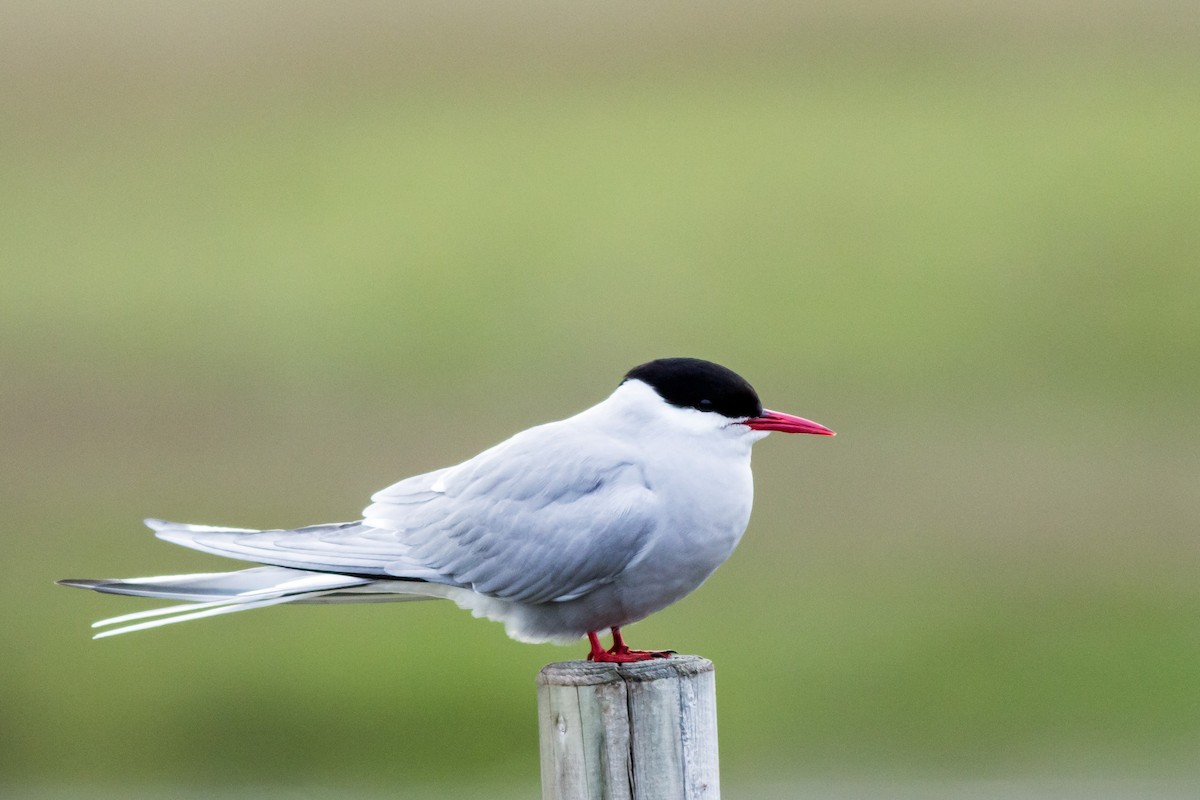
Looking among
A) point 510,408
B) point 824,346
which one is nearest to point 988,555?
point 824,346

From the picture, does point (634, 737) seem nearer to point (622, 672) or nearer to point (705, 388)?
point (622, 672)

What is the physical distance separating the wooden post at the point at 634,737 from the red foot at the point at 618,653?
199 mm

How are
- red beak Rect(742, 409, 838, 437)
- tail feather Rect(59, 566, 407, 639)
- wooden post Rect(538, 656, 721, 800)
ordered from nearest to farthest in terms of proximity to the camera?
wooden post Rect(538, 656, 721, 800), tail feather Rect(59, 566, 407, 639), red beak Rect(742, 409, 838, 437)

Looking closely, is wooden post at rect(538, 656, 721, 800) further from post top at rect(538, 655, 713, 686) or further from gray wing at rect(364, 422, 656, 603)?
gray wing at rect(364, 422, 656, 603)

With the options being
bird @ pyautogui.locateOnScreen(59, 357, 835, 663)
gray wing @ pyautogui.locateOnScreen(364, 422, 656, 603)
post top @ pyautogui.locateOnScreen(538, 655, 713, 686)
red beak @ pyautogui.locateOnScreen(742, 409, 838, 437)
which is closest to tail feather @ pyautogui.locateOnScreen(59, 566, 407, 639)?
bird @ pyautogui.locateOnScreen(59, 357, 835, 663)

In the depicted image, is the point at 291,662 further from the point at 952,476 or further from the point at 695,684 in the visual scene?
the point at 695,684

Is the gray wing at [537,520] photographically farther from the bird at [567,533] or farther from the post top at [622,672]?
the post top at [622,672]

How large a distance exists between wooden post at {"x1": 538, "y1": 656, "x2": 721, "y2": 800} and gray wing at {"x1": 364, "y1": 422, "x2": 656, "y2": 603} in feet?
1.77

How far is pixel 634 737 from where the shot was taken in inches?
126

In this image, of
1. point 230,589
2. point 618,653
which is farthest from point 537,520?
point 230,589

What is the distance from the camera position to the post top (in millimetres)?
3221

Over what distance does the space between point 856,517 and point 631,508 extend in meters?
8.17

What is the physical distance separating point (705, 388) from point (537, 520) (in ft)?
1.66

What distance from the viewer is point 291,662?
10.4 meters
